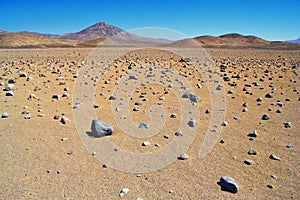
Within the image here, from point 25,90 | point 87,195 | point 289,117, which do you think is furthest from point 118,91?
point 87,195

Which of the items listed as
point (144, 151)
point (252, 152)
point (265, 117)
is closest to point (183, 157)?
point (144, 151)

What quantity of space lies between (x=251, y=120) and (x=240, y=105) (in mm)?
1118

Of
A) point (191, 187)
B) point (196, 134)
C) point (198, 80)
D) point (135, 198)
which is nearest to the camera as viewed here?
point (135, 198)

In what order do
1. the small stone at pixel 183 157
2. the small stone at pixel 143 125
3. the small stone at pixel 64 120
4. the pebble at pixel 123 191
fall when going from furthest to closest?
the small stone at pixel 64 120
the small stone at pixel 143 125
the small stone at pixel 183 157
the pebble at pixel 123 191

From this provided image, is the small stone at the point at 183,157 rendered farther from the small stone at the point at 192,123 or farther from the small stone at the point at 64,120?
the small stone at the point at 64,120

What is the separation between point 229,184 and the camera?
2943 millimetres

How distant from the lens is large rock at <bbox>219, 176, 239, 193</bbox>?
115 inches

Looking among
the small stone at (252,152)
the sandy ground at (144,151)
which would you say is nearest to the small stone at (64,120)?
the sandy ground at (144,151)

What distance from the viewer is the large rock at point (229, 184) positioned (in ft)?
9.55

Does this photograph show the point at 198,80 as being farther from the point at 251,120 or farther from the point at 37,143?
the point at 37,143

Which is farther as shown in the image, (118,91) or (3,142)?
(118,91)

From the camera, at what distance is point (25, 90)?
7496mm

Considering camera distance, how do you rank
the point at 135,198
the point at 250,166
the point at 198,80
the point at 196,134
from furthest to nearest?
the point at 198,80
the point at 196,134
the point at 250,166
the point at 135,198

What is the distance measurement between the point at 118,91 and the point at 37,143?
362 centimetres
